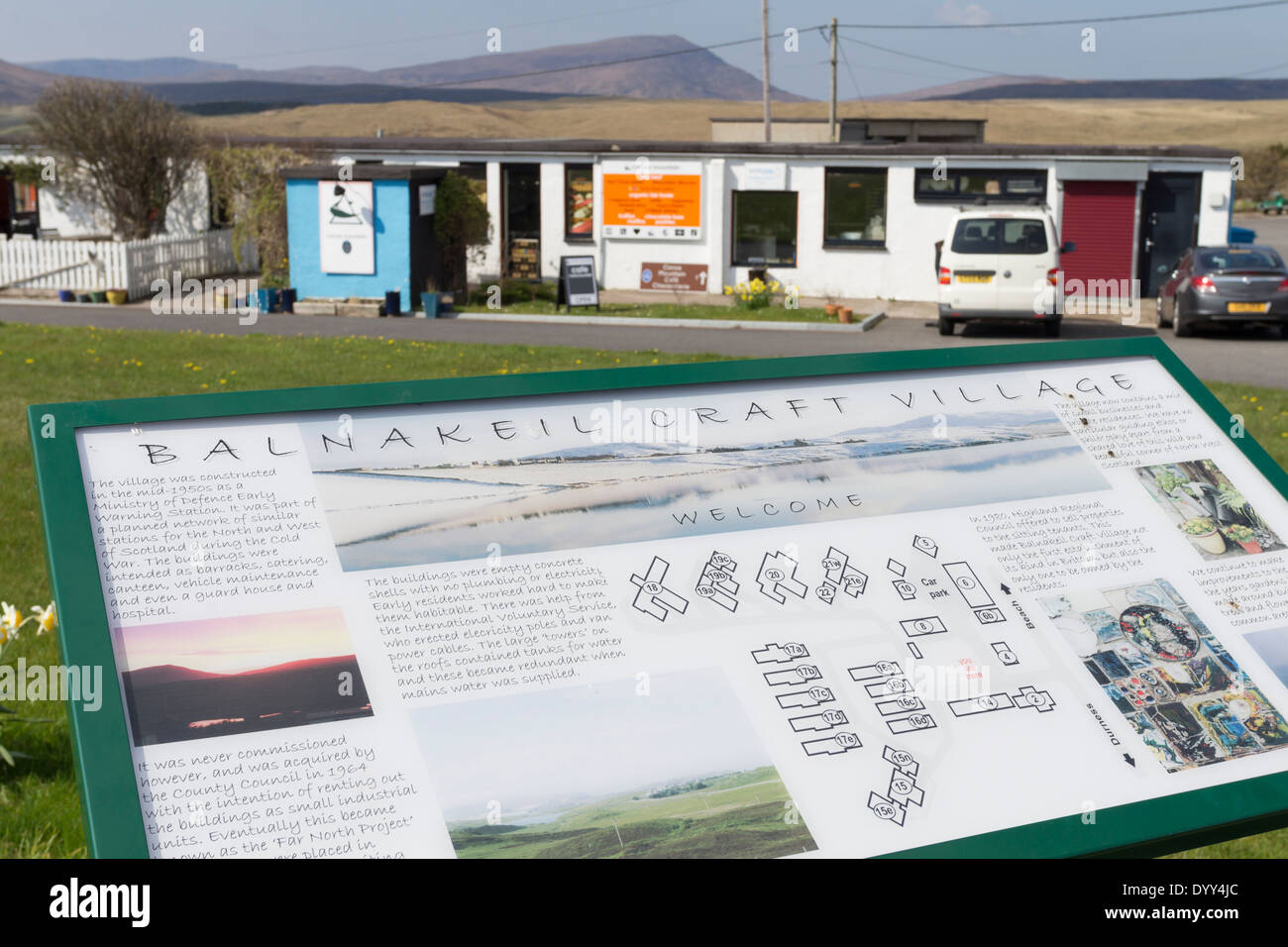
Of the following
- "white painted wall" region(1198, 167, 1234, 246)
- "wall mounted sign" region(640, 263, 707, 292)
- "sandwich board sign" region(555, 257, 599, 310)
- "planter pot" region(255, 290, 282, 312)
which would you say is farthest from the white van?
"planter pot" region(255, 290, 282, 312)

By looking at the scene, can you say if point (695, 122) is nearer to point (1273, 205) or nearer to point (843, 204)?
point (1273, 205)

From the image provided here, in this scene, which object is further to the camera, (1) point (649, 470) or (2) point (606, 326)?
(2) point (606, 326)

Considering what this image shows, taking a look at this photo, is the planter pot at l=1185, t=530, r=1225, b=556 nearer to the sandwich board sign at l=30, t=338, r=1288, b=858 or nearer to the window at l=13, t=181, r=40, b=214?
the sandwich board sign at l=30, t=338, r=1288, b=858

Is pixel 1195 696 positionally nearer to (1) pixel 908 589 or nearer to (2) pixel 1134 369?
(1) pixel 908 589

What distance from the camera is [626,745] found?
2566mm

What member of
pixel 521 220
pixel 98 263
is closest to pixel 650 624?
pixel 98 263

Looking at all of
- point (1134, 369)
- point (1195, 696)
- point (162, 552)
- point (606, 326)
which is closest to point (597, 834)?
point (162, 552)

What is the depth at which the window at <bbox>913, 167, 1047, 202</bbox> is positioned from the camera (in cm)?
2588

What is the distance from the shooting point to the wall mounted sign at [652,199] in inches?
1051

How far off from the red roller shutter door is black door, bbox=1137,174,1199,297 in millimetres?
481

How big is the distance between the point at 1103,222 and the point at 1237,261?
4.94 metres

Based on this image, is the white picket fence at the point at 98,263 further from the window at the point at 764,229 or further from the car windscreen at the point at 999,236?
the car windscreen at the point at 999,236
